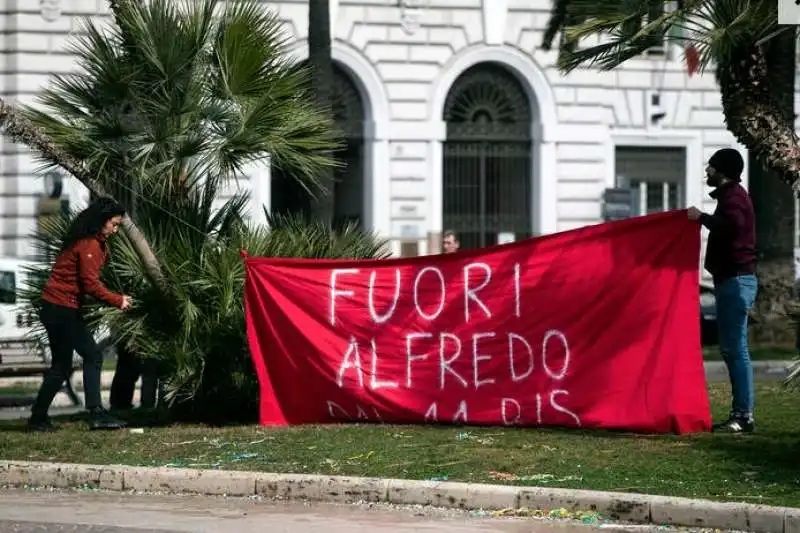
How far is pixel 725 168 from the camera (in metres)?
12.2

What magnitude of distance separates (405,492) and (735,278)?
3185 millimetres

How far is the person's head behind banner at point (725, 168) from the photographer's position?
479 inches

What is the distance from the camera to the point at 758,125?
41.5 feet

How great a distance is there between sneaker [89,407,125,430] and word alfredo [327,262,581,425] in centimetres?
156

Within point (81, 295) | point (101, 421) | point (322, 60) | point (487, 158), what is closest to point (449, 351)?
point (101, 421)

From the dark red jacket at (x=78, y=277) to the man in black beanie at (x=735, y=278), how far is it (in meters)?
4.22

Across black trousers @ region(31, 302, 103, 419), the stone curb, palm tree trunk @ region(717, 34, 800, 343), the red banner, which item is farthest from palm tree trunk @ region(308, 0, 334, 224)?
the stone curb

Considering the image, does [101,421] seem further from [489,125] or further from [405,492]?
[489,125]

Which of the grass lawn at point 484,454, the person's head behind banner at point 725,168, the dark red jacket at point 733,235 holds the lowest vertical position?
the grass lawn at point 484,454

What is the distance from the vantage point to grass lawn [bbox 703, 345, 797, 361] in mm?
22931

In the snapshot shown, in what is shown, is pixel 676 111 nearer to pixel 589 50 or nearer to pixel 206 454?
pixel 589 50

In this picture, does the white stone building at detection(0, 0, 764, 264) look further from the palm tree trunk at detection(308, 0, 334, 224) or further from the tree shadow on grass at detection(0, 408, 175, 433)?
the tree shadow on grass at detection(0, 408, 175, 433)

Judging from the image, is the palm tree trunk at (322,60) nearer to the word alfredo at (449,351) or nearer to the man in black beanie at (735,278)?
the word alfredo at (449,351)

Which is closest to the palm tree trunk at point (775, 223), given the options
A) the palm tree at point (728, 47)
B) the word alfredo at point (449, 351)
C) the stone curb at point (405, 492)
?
the palm tree at point (728, 47)
